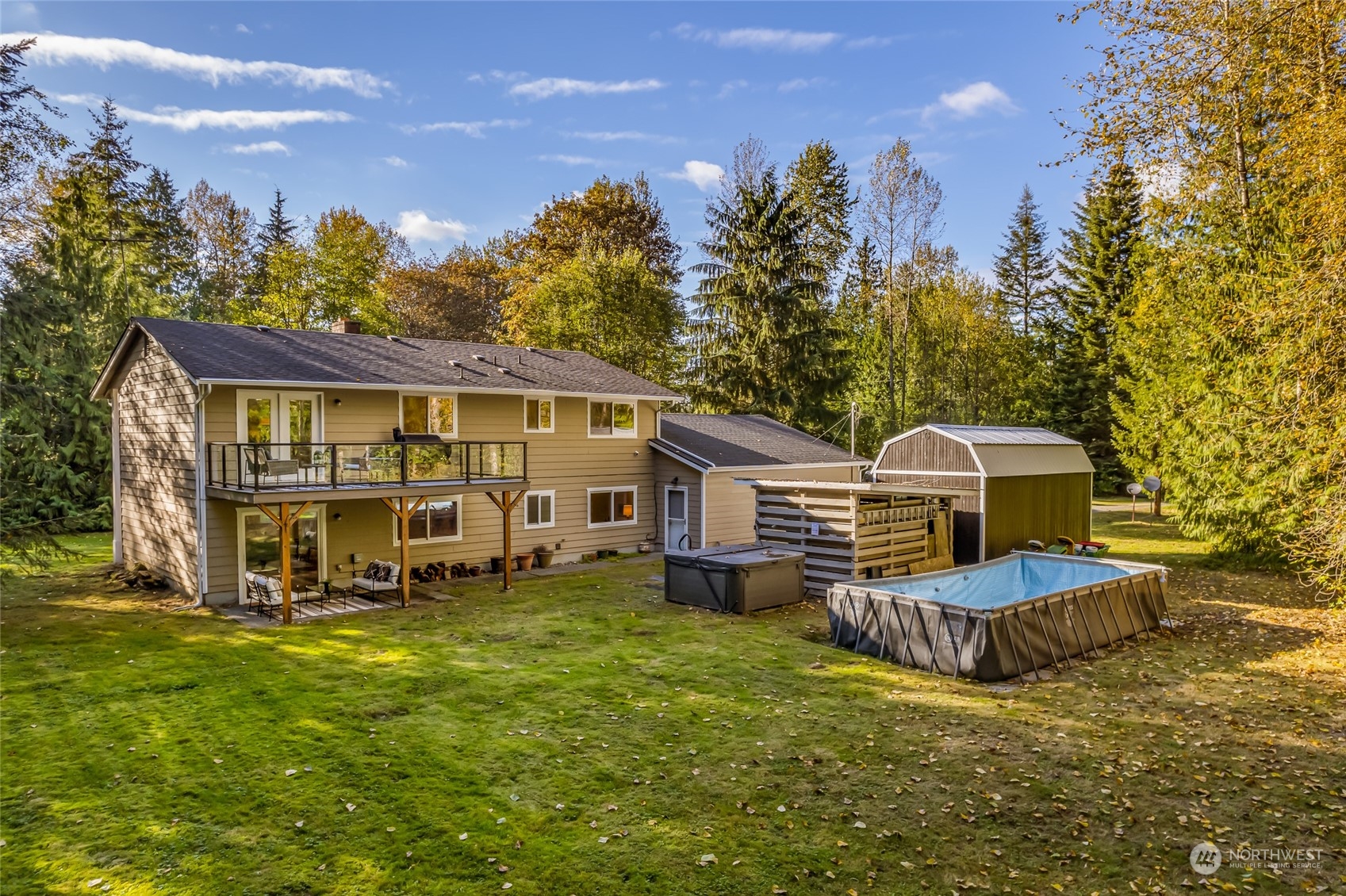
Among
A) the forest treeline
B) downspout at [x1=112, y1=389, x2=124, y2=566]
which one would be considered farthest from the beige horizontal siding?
downspout at [x1=112, y1=389, x2=124, y2=566]

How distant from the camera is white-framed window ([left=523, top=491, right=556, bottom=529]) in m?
19.2

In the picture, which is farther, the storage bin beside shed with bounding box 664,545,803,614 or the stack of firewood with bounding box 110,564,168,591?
the stack of firewood with bounding box 110,564,168,591

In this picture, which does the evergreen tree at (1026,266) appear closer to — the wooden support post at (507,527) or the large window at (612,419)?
the large window at (612,419)

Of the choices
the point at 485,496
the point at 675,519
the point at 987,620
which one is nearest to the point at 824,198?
the point at 675,519

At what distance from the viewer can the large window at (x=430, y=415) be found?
17.3 metres

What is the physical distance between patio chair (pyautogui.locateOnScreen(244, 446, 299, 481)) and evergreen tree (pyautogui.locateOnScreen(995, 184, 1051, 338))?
40.8 metres

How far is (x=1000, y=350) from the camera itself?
4084 cm

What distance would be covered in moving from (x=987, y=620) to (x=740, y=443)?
13.5m

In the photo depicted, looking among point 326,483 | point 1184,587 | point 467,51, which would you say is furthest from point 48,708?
point 1184,587

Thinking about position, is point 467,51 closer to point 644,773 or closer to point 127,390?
point 127,390

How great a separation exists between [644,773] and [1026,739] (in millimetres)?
4349

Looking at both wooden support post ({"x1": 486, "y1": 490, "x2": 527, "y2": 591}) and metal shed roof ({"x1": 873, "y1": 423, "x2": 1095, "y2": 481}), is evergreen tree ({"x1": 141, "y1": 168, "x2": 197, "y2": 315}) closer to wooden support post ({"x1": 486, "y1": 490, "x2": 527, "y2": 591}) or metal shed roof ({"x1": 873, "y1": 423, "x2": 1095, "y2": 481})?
wooden support post ({"x1": 486, "y1": 490, "x2": 527, "y2": 591})

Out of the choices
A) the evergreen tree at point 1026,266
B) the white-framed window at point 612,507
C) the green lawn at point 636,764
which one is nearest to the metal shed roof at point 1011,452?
the green lawn at point 636,764

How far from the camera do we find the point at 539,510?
764 inches
